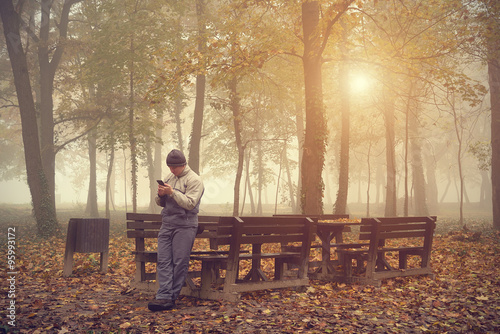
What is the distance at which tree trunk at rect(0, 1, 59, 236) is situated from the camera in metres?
16.8

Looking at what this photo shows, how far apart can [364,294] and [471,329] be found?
2.05 meters

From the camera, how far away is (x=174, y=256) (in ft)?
22.1

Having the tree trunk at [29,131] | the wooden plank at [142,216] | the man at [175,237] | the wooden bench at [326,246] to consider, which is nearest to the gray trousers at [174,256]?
the man at [175,237]

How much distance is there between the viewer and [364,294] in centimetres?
783

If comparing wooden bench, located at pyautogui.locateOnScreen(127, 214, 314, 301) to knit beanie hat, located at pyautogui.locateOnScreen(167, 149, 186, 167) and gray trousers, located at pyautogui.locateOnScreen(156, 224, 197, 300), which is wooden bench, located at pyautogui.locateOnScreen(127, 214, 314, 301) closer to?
gray trousers, located at pyautogui.locateOnScreen(156, 224, 197, 300)

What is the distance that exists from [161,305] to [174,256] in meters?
0.64

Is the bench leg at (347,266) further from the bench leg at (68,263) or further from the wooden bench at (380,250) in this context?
the bench leg at (68,263)

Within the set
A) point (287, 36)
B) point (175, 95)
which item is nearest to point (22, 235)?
point (175, 95)

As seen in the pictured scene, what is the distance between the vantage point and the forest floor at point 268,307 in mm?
5801

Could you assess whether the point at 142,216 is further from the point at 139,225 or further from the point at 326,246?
the point at 326,246

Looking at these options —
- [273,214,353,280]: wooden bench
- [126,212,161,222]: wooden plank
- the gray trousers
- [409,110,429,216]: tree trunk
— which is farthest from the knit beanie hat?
[409,110,429,216]: tree trunk

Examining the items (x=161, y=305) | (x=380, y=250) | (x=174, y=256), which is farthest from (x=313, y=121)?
(x=161, y=305)

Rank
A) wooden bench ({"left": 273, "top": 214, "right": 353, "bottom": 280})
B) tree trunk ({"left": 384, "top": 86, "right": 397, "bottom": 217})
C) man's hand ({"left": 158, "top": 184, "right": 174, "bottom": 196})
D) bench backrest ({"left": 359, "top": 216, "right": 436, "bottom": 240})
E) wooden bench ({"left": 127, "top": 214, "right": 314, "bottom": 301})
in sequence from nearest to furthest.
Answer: man's hand ({"left": 158, "top": 184, "right": 174, "bottom": 196}) < wooden bench ({"left": 127, "top": 214, "right": 314, "bottom": 301}) < wooden bench ({"left": 273, "top": 214, "right": 353, "bottom": 280}) < bench backrest ({"left": 359, "top": 216, "right": 436, "bottom": 240}) < tree trunk ({"left": 384, "top": 86, "right": 397, "bottom": 217})

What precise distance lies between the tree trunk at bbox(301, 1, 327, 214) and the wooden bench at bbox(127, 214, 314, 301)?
5.48 metres
